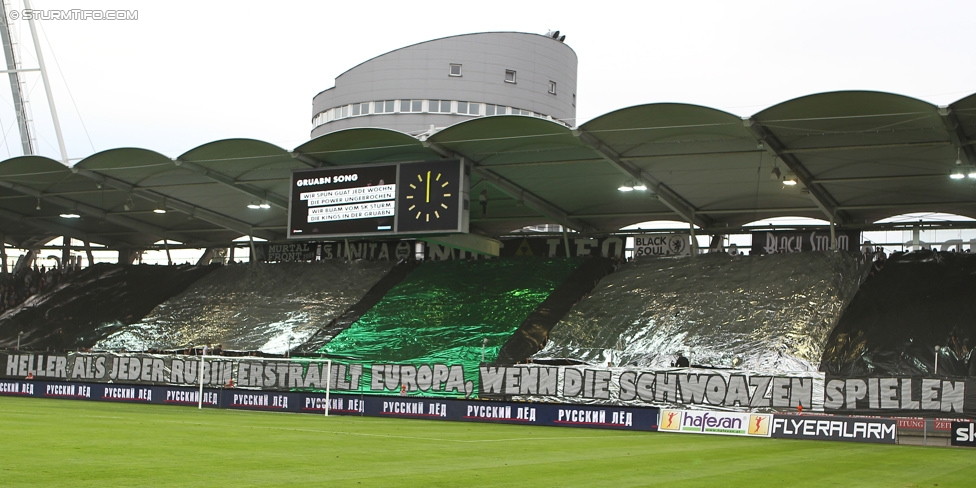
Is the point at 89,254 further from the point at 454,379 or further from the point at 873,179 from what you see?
the point at 873,179

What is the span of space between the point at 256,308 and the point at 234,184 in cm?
640

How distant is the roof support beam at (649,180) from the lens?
95.8 feet

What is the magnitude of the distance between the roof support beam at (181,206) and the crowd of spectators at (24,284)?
433 inches

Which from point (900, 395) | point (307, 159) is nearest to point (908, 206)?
point (900, 395)

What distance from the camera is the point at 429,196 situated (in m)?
31.3

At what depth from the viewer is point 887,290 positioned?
3119cm

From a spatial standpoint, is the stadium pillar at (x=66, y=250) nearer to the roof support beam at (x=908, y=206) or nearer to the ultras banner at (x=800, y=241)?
the ultras banner at (x=800, y=241)

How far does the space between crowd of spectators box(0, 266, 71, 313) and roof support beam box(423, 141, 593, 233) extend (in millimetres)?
26398

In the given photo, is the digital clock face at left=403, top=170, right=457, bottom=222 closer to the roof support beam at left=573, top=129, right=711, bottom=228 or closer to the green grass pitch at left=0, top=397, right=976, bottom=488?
the roof support beam at left=573, top=129, right=711, bottom=228

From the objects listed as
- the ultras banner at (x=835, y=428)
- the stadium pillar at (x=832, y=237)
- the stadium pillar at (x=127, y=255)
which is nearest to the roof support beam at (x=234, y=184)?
the stadium pillar at (x=127, y=255)

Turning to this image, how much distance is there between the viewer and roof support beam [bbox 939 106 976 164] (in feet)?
79.5

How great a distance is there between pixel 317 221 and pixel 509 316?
25.6 ft

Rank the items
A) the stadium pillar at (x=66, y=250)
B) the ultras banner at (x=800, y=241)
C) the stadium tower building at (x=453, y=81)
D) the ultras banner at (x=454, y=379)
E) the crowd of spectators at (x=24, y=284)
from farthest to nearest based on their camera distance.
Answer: the stadium tower building at (x=453, y=81) → the stadium pillar at (x=66, y=250) → the crowd of spectators at (x=24, y=284) → the ultras banner at (x=800, y=241) → the ultras banner at (x=454, y=379)

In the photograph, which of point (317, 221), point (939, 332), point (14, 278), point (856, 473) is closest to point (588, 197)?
point (317, 221)
